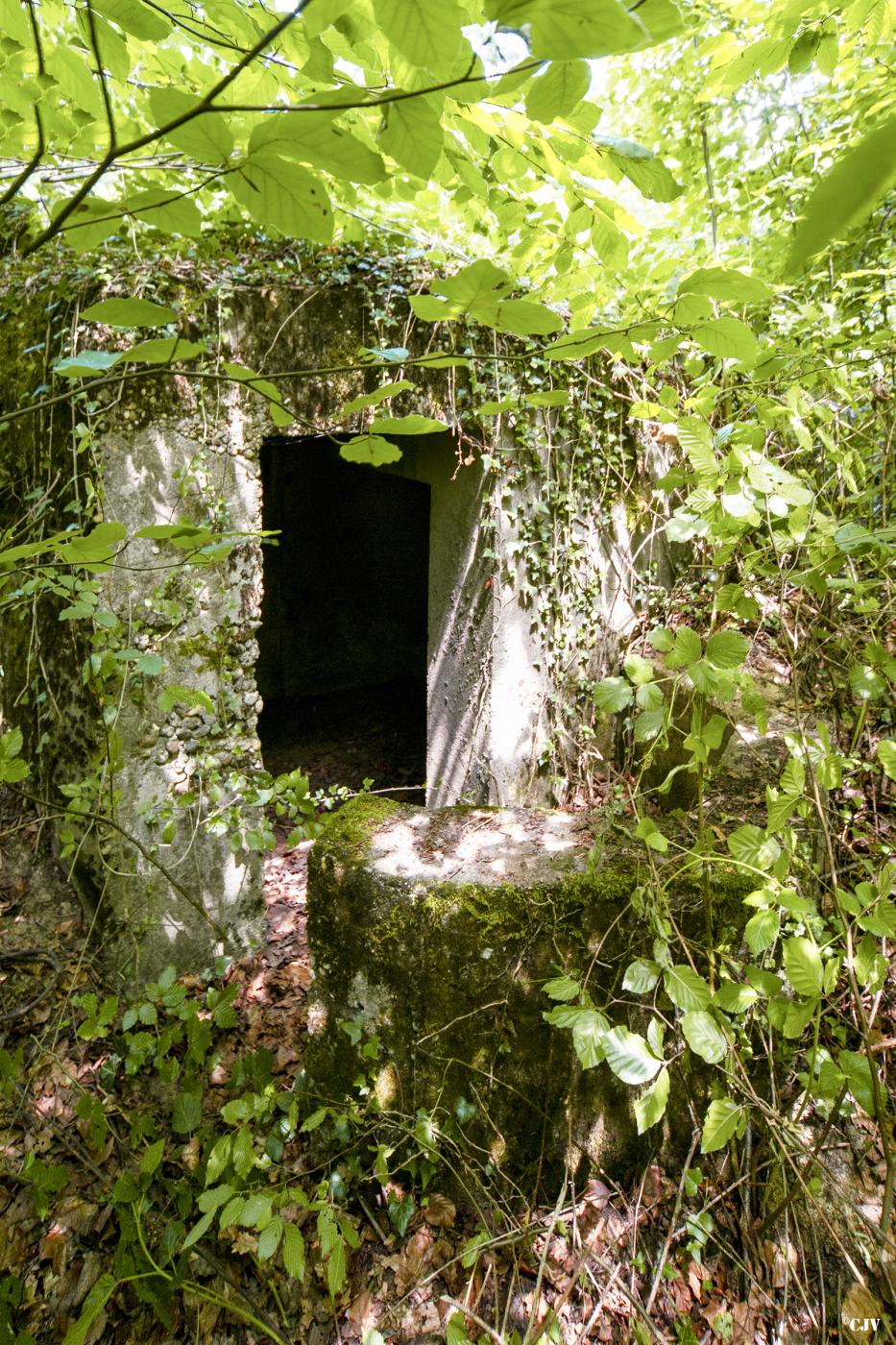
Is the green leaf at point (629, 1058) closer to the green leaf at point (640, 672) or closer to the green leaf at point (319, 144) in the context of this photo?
the green leaf at point (640, 672)

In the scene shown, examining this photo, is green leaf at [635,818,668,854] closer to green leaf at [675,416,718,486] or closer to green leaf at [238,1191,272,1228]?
green leaf at [675,416,718,486]

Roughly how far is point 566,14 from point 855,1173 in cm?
291

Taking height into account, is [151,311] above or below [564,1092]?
above

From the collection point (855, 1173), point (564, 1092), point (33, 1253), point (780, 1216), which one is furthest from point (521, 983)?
point (33, 1253)

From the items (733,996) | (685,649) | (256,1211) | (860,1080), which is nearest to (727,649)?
(685,649)

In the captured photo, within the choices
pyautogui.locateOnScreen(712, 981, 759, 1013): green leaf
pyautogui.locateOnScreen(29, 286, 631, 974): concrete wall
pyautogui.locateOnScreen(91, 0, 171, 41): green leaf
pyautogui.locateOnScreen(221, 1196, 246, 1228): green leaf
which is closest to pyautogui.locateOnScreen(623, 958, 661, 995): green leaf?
pyautogui.locateOnScreen(712, 981, 759, 1013): green leaf

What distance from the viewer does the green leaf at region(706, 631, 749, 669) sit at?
1.53 meters

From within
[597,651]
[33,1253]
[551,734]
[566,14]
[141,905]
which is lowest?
[33,1253]

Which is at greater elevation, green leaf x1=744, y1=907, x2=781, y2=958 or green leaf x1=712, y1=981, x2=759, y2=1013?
green leaf x1=744, y1=907, x2=781, y2=958

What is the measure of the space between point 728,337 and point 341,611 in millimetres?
6189

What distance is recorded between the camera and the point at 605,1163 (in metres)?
2.24

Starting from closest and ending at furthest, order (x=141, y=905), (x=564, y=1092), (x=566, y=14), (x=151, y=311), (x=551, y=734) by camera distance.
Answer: (x=566, y=14), (x=151, y=311), (x=564, y=1092), (x=141, y=905), (x=551, y=734)

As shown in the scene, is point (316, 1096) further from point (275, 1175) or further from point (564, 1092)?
point (564, 1092)

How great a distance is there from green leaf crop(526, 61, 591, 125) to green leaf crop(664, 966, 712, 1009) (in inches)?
60.2
